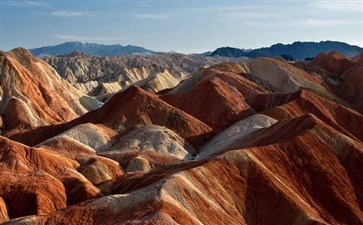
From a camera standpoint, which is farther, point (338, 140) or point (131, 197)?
point (338, 140)

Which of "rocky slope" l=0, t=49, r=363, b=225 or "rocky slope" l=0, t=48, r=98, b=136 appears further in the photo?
"rocky slope" l=0, t=48, r=98, b=136

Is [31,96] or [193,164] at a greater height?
[193,164]

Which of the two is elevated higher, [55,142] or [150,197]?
[150,197]

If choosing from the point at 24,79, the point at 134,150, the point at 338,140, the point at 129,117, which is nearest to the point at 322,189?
the point at 338,140

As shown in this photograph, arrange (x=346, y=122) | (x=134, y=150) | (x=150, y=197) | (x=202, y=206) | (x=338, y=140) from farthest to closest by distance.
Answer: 1. (x=346, y=122)
2. (x=134, y=150)
3. (x=338, y=140)
4. (x=202, y=206)
5. (x=150, y=197)

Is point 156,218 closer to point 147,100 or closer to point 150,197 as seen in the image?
point 150,197

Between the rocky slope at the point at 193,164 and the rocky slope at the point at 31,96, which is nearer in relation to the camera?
the rocky slope at the point at 193,164

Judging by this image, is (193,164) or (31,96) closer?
(193,164)

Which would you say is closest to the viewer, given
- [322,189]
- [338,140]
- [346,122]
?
[322,189]
